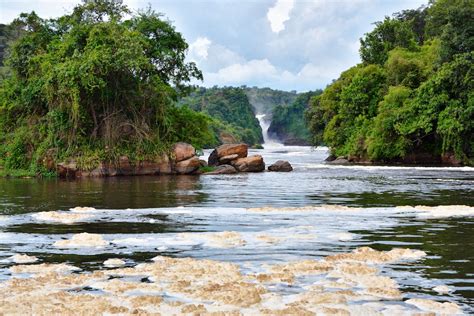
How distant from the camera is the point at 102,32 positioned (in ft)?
121

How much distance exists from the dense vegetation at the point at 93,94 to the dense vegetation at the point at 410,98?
56.1 ft

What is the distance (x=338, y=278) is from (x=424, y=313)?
2077mm

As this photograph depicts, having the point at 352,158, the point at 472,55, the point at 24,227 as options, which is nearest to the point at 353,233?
the point at 24,227

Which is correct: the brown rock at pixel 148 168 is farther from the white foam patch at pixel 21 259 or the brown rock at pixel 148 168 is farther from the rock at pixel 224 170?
the white foam patch at pixel 21 259

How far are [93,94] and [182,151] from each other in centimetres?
637

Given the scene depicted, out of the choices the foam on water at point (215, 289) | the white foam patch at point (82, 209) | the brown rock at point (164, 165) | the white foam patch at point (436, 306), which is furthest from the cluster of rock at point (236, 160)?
the white foam patch at point (436, 306)

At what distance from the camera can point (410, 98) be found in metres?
51.8

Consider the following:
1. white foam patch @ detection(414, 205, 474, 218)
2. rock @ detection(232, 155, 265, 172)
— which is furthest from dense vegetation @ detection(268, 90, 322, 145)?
white foam patch @ detection(414, 205, 474, 218)

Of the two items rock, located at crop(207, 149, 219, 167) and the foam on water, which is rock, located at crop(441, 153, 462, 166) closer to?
rock, located at crop(207, 149, 219, 167)

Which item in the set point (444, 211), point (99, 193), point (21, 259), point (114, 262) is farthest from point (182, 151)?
point (114, 262)

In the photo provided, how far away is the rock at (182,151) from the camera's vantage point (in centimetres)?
3806

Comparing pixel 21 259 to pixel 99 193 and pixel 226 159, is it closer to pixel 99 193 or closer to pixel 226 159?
pixel 99 193

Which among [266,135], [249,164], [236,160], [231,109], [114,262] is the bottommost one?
[114,262]

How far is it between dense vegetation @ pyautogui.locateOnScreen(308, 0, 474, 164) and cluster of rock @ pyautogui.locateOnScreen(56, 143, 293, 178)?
13357 mm
